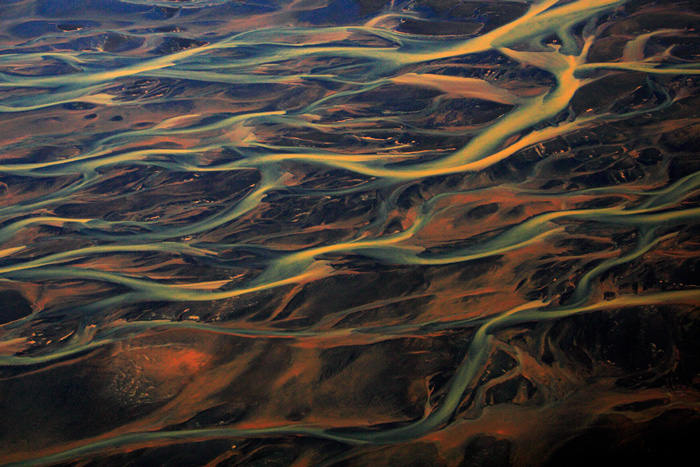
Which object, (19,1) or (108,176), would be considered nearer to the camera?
(108,176)

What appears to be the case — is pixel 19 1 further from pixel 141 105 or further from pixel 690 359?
pixel 690 359

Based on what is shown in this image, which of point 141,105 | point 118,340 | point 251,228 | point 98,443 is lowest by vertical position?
point 98,443

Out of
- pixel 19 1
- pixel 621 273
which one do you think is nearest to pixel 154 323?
pixel 621 273

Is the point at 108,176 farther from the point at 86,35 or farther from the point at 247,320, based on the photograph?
the point at 86,35

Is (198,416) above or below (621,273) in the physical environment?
below

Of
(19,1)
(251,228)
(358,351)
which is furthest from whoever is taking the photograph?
(19,1)

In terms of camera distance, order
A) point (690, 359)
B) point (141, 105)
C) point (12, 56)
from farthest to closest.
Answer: point (12, 56)
point (141, 105)
point (690, 359)
